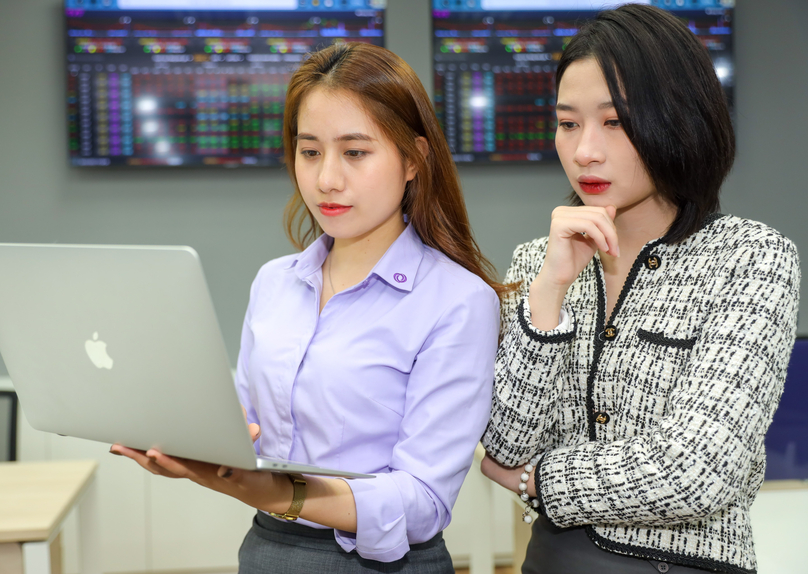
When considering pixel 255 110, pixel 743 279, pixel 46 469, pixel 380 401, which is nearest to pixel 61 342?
pixel 380 401

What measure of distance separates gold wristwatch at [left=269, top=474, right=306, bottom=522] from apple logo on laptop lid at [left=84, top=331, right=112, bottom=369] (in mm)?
293

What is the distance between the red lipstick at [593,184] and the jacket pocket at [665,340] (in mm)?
221

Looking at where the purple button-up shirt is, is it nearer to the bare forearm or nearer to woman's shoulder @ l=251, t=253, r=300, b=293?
the bare forearm

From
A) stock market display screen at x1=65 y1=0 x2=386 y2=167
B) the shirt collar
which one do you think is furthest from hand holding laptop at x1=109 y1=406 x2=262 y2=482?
stock market display screen at x1=65 y1=0 x2=386 y2=167

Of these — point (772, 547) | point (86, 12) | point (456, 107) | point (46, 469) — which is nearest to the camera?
point (772, 547)

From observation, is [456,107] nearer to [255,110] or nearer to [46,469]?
[255,110]

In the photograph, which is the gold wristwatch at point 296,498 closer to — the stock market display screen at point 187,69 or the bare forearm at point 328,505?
the bare forearm at point 328,505

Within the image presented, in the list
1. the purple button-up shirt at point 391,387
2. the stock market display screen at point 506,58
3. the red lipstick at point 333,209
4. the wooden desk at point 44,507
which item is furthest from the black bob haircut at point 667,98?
the stock market display screen at point 506,58

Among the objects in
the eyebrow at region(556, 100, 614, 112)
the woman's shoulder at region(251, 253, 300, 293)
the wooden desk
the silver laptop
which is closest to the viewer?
the silver laptop

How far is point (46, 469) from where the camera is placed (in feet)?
6.47

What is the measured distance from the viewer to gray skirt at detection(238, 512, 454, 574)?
3.66 ft

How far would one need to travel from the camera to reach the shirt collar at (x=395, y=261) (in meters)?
1.16

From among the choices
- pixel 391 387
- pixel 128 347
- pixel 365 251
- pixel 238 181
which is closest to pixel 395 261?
pixel 365 251

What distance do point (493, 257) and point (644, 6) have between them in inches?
73.9
